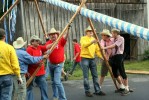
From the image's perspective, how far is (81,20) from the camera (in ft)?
52.2

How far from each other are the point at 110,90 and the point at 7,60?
389 centimetres

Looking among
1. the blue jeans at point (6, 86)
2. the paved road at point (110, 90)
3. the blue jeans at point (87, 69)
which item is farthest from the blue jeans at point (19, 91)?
the blue jeans at point (87, 69)

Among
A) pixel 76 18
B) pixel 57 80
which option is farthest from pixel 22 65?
pixel 76 18

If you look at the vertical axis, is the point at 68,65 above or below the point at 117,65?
below

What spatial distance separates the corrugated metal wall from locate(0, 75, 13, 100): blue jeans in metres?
7.99

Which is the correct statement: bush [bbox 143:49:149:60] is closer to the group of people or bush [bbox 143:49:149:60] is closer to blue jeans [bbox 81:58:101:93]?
the group of people

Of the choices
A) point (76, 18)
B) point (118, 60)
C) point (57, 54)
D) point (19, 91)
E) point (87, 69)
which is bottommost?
point (19, 91)

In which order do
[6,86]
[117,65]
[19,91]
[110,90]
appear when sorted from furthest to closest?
[110,90] → [117,65] → [19,91] → [6,86]

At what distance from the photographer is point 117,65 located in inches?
356

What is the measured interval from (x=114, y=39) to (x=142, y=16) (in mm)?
8699

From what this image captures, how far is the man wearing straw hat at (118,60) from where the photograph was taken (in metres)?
8.86

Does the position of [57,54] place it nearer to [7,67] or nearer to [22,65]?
[22,65]

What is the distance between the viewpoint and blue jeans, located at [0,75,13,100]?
667 centimetres

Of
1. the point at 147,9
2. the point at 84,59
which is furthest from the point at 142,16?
the point at 84,59
